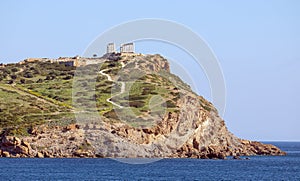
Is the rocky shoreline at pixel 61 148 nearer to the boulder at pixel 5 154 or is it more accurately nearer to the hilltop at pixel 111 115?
the boulder at pixel 5 154

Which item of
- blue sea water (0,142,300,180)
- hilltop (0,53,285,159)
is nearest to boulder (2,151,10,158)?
hilltop (0,53,285,159)

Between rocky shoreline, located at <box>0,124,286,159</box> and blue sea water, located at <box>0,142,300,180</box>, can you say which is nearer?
blue sea water, located at <box>0,142,300,180</box>

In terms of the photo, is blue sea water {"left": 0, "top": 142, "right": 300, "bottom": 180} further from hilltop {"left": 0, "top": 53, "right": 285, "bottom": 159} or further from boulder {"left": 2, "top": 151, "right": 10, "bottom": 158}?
hilltop {"left": 0, "top": 53, "right": 285, "bottom": 159}

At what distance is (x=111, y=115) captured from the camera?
5143 inches

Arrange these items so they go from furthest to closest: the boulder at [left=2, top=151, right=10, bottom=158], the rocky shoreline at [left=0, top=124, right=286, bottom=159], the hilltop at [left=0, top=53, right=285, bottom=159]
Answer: the hilltop at [left=0, top=53, right=285, bottom=159], the rocky shoreline at [left=0, top=124, right=286, bottom=159], the boulder at [left=2, top=151, right=10, bottom=158]

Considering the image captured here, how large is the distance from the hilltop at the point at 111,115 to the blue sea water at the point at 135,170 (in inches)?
242

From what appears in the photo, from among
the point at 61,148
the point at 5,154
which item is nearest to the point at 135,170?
the point at 61,148

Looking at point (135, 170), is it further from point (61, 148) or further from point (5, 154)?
point (5, 154)

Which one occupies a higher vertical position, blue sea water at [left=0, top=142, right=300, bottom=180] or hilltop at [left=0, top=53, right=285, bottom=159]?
hilltop at [left=0, top=53, right=285, bottom=159]

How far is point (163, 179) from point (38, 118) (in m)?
53.4

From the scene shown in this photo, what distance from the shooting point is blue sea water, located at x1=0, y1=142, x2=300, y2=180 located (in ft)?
269

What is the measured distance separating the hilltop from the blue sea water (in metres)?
6.14

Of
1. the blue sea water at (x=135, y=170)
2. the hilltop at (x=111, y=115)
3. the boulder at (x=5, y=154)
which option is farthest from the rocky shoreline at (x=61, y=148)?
the blue sea water at (x=135, y=170)

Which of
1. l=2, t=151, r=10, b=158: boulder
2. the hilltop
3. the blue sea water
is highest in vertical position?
the hilltop
